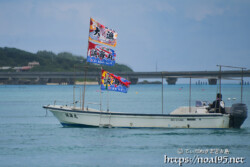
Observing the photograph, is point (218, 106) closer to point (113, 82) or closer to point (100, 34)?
point (113, 82)

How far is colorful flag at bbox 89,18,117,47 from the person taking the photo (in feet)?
103

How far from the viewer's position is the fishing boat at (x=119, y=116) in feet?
101

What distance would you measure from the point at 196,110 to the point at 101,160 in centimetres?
1141

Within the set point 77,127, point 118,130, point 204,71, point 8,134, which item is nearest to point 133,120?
point 118,130

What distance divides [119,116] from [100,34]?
5.91m

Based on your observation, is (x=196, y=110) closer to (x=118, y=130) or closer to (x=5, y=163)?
(x=118, y=130)

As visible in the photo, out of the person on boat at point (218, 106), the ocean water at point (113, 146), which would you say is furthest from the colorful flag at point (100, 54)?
the person on boat at point (218, 106)

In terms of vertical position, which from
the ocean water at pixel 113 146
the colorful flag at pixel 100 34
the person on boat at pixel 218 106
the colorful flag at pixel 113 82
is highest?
the colorful flag at pixel 100 34

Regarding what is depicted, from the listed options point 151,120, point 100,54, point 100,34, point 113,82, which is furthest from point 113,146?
point 100,34

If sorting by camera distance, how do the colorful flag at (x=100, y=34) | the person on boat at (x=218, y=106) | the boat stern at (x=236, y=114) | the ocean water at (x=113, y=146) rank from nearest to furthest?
the ocean water at (x=113, y=146) < the boat stern at (x=236, y=114) < the person on boat at (x=218, y=106) < the colorful flag at (x=100, y=34)

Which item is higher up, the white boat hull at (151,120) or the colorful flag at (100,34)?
the colorful flag at (100,34)

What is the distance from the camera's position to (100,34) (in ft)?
103

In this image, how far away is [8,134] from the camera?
3238cm

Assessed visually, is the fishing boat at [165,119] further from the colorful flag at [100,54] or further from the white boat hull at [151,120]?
the colorful flag at [100,54]
